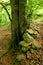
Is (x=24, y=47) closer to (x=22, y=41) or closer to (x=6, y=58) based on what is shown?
(x=22, y=41)

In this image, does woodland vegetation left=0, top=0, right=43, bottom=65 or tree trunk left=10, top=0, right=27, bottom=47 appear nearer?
woodland vegetation left=0, top=0, right=43, bottom=65

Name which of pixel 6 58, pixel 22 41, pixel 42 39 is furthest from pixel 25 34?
pixel 6 58

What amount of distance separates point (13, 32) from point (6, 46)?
547 millimetres

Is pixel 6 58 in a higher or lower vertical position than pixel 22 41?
lower

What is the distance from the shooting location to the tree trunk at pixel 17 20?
14.9 feet

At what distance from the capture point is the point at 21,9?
460 cm

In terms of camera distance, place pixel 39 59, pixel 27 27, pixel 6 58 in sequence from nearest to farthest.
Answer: pixel 39 59
pixel 6 58
pixel 27 27

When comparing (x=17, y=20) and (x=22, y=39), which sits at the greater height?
(x=17, y=20)

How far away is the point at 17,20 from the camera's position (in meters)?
4.70

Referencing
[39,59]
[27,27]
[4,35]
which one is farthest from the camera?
[4,35]

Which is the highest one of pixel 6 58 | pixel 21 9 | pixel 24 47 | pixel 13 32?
pixel 21 9

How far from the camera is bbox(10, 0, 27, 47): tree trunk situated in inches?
179

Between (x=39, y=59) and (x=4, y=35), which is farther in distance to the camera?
(x=4, y=35)

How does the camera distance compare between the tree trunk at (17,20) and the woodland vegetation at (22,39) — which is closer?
the woodland vegetation at (22,39)
